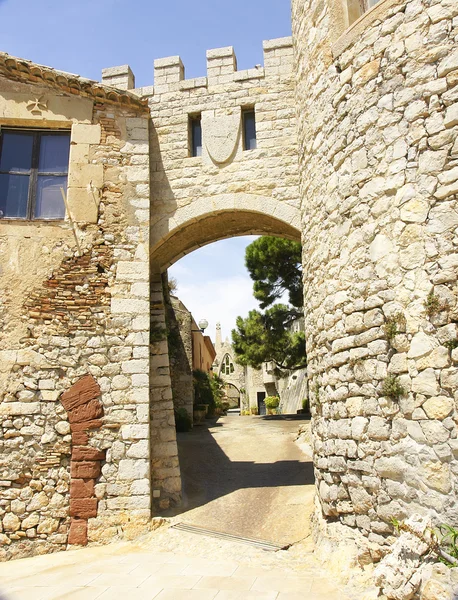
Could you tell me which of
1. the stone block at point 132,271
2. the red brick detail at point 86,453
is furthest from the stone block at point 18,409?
the stone block at point 132,271

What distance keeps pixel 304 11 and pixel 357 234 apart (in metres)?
3.37

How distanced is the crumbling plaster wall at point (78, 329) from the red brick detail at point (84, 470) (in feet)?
0.31

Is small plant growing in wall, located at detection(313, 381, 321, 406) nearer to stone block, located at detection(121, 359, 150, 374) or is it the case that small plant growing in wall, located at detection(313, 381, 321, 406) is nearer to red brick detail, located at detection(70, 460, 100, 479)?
stone block, located at detection(121, 359, 150, 374)

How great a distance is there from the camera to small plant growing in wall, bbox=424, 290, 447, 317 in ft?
12.9

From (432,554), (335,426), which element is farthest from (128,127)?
(432,554)

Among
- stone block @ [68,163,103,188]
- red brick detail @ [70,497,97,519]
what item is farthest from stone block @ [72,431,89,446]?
stone block @ [68,163,103,188]

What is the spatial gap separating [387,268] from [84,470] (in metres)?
4.34

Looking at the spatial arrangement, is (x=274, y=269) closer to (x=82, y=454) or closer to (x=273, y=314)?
(x=273, y=314)

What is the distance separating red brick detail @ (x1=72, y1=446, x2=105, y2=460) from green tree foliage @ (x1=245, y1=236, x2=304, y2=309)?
A: 35.9 ft

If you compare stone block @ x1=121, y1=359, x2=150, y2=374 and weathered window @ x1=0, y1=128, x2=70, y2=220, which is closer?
stone block @ x1=121, y1=359, x2=150, y2=374

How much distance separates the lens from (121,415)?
6.58 metres

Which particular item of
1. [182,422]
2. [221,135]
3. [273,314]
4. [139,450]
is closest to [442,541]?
[139,450]

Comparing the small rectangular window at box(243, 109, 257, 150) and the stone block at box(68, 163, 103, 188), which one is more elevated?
the small rectangular window at box(243, 109, 257, 150)

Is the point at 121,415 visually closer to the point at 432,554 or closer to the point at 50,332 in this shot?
the point at 50,332
